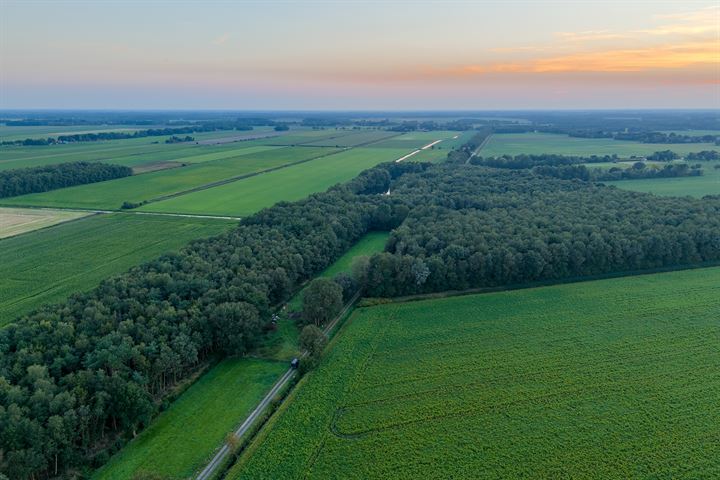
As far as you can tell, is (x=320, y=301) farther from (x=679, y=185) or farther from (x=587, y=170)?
(x=679, y=185)

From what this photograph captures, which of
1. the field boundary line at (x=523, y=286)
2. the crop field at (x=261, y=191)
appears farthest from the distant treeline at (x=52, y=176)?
the field boundary line at (x=523, y=286)

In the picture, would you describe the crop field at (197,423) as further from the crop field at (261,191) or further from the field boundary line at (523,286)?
the crop field at (261,191)

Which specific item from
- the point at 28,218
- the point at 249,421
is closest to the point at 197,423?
the point at 249,421

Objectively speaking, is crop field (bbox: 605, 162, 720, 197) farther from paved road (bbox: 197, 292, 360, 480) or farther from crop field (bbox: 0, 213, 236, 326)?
paved road (bbox: 197, 292, 360, 480)

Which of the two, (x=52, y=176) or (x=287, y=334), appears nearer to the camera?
(x=287, y=334)

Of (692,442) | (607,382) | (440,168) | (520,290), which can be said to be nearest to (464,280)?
(520,290)

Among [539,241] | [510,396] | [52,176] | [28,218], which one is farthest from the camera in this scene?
[52,176]

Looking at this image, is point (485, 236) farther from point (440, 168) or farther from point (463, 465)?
point (440, 168)

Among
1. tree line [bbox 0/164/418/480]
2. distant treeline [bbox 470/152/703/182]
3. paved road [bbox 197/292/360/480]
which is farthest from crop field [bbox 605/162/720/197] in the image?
paved road [bbox 197/292/360/480]
